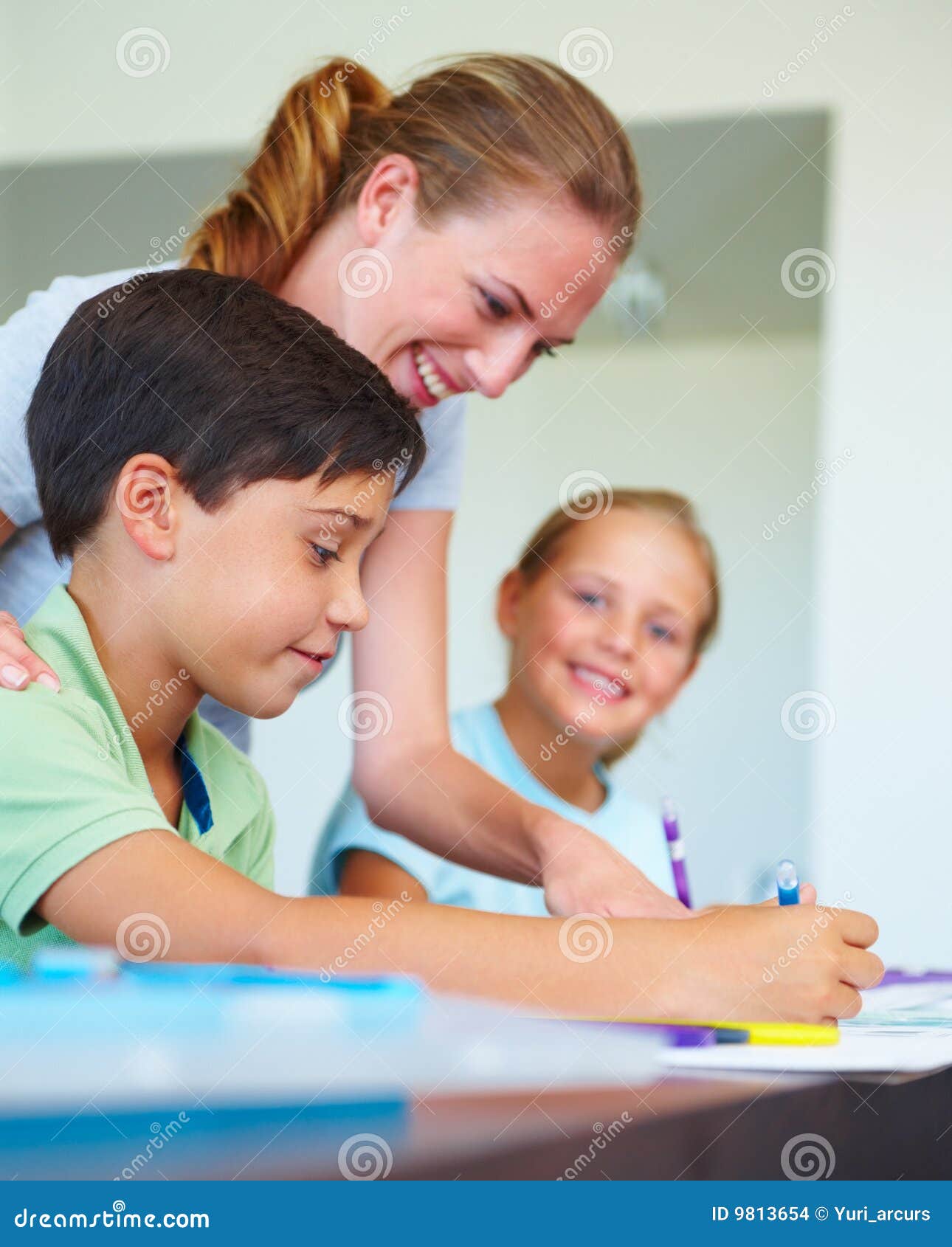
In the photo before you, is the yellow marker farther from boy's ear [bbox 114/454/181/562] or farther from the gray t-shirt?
the gray t-shirt

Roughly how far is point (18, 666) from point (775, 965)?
52cm

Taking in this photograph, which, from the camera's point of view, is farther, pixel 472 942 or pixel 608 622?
pixel 608 622

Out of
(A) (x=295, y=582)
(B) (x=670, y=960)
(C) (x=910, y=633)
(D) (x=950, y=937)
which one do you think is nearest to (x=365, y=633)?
(A) (x=295, y=582)

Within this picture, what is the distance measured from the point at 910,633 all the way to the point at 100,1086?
2.22 metres

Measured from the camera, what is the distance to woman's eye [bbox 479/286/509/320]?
1324mm

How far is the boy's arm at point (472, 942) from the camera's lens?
73cm

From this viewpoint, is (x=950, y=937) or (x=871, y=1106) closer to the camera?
(x=871, y=1106)

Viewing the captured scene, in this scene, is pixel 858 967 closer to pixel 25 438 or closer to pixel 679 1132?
pixel 679 1132

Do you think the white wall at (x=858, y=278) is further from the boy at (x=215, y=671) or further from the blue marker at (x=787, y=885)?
the blue marker at (x=787, y=885)

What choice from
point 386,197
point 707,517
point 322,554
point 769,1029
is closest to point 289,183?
point 386,197

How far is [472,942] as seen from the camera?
2.42 ft

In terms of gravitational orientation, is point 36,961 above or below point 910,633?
below
